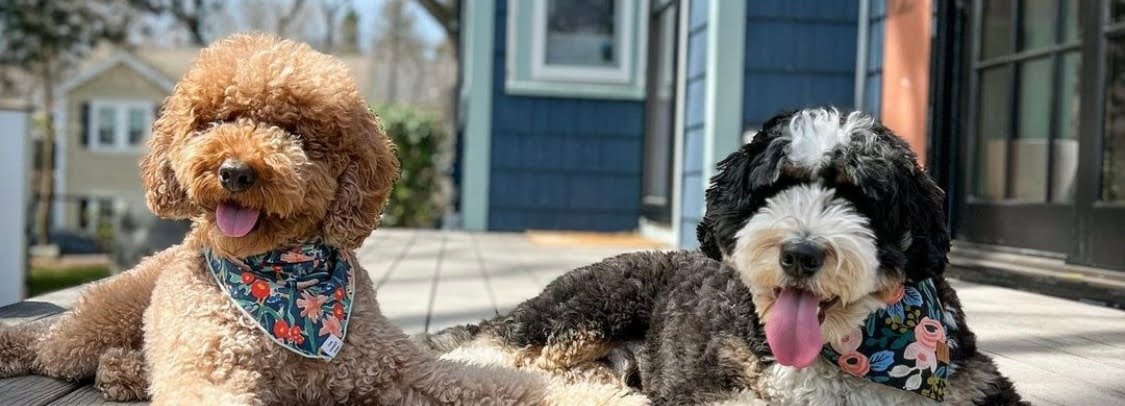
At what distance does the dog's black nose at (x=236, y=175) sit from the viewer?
2.13 meters

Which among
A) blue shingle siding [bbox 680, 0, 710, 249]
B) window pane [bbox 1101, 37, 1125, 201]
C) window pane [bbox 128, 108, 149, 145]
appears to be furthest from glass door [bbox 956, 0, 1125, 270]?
window pane [bbox 128, 108, 149, 145]

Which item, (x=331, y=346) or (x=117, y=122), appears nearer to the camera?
(x=331, y=346)

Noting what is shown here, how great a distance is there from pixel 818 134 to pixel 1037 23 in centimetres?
410

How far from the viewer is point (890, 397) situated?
221 cm

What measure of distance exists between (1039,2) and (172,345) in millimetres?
5119

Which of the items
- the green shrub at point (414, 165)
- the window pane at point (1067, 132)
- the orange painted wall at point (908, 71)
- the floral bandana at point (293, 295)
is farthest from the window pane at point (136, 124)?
the floral bandana at point (293, 295)

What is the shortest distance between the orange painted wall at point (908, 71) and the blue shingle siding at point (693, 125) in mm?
1281

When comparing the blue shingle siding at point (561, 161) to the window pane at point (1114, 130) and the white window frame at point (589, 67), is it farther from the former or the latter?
the window pane at point (1114, 130)

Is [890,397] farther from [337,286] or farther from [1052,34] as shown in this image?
[1052,34]

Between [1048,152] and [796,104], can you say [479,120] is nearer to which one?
[796,104]

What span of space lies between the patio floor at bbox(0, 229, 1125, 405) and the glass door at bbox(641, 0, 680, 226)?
56.7 inches

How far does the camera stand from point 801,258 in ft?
6.63

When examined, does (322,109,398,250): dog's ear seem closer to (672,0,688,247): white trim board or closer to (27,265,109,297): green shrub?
(672,0,688,247): white trim board

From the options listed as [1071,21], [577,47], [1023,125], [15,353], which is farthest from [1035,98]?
[15,353]
